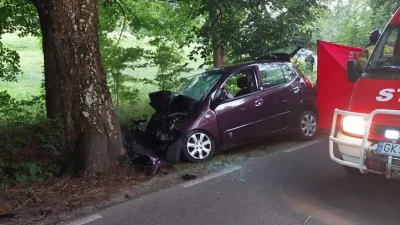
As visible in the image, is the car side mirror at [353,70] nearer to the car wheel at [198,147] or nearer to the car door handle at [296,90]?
the car door handle at [296,90]

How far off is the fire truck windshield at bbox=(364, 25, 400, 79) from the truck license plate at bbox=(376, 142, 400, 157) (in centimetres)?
110

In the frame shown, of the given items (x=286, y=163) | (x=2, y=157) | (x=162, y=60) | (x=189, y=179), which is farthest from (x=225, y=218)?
(x=162, y=60)

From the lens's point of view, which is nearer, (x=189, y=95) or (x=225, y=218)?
(x=225, y=218)

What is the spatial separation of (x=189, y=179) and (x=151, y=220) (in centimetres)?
133

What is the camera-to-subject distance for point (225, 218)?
4.26 meters

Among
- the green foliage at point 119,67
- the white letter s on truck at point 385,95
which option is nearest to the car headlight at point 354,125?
the white letter s on truck at point 385,95

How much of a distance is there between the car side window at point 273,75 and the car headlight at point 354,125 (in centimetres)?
268

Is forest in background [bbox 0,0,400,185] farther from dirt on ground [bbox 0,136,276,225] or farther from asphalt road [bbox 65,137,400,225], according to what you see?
Answer: asphalt road [bbox 65,137,400,225]

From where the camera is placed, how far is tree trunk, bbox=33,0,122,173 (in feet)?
17.5

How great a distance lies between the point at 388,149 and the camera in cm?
374

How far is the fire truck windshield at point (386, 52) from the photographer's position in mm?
4634

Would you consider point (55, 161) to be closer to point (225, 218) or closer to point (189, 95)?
point (189, 95)

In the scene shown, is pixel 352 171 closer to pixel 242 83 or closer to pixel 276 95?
pixel 276 95

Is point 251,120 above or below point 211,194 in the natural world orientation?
above
